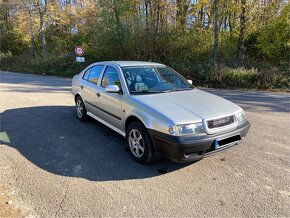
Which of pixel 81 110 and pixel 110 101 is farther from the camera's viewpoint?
pixel 81 110

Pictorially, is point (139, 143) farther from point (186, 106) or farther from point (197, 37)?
point (197, 37)

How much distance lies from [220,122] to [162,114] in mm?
856

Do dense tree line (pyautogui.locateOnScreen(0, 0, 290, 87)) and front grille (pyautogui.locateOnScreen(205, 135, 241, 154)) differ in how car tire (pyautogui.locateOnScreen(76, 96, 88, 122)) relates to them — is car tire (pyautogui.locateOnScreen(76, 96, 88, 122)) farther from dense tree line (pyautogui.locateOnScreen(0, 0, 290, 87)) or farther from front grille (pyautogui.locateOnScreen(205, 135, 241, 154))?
dense tree line (pyautogui.locateOnScreen(0, 0, 290, 87))

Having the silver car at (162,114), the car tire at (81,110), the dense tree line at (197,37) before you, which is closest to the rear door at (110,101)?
the silver car at (162,114)

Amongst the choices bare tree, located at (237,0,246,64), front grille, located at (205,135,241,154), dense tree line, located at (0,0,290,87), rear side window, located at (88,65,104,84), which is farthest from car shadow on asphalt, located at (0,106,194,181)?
bare tree, located at (237,0,246,64)

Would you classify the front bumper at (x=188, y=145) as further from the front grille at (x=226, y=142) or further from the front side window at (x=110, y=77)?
the front side window at (x=110, y=77)

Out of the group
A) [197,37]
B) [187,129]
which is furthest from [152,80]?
[197,37]

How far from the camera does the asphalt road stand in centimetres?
286

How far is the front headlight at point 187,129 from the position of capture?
328 cm

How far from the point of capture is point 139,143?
152 inches

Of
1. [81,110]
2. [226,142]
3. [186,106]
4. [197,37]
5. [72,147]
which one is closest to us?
[226,142]

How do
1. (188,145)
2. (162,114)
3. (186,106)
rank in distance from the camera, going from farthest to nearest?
(186,106) → (162,114) → (188,145)

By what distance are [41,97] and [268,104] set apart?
8.07 metres

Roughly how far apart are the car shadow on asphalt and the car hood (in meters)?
0.90
